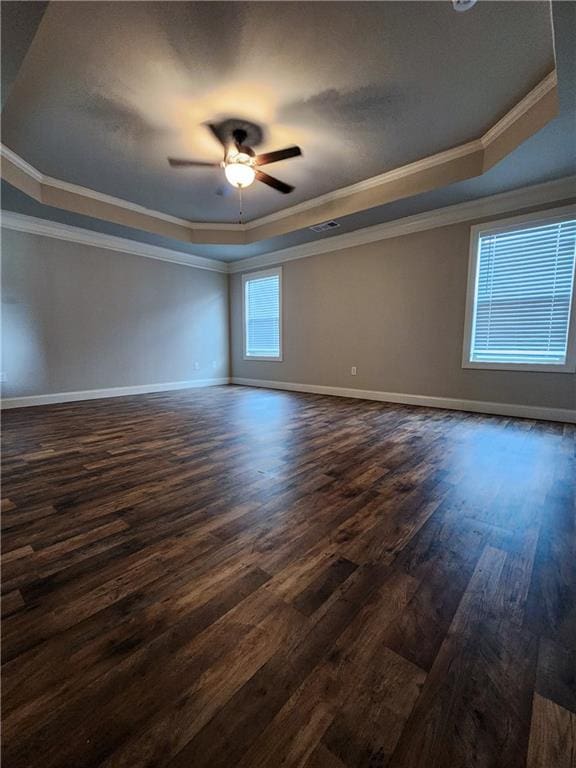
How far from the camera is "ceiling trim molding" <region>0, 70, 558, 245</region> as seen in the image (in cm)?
263

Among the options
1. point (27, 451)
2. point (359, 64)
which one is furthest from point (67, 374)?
point (359, 64)

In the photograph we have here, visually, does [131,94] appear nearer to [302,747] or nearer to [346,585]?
[346,585]

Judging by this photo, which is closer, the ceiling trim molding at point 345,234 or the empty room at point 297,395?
the empty room at point 297,395

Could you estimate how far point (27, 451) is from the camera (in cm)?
261

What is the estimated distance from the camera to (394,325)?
15.4 feet

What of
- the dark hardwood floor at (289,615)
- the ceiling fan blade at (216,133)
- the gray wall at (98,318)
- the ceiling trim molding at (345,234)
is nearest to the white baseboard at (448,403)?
the dark hardwood floor at (289,615)

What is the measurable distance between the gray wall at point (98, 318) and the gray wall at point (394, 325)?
1855 millimetres

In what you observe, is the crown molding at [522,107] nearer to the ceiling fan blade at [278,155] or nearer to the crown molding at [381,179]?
the crown molding at [381,179]

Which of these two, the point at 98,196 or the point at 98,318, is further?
the point at 98,318

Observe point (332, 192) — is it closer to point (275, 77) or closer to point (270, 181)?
point (270, 181)

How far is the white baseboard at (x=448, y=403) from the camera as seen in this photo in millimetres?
3577

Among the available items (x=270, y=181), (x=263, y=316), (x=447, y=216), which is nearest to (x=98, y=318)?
(x=263, y=316)

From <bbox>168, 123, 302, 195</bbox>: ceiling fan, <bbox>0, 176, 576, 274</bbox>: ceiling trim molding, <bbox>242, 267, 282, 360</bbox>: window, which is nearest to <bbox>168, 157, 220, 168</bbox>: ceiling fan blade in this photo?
<bbox>168, 123, 302, 195</bbox>: ceiling fan

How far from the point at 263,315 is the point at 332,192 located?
264 centimetres
